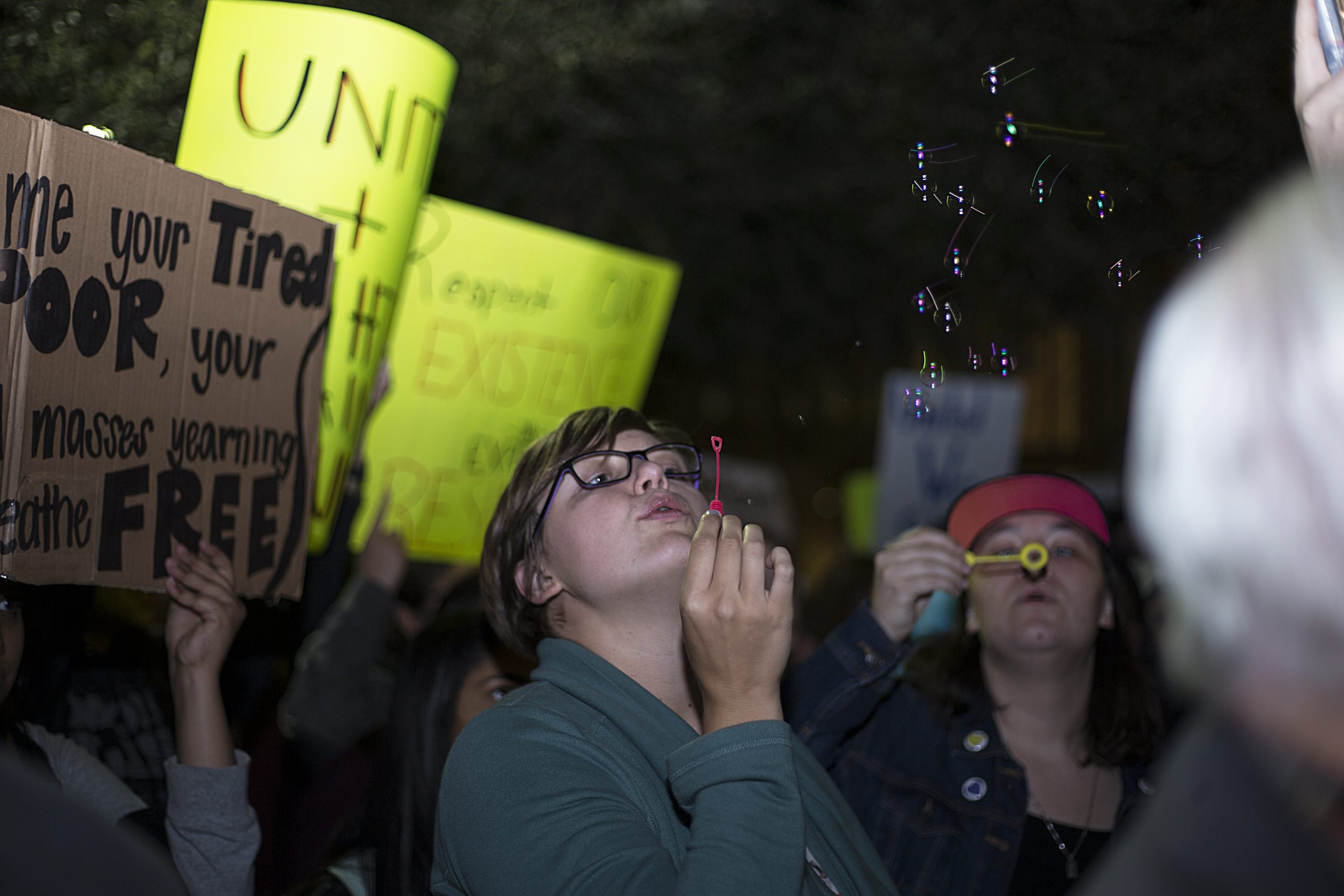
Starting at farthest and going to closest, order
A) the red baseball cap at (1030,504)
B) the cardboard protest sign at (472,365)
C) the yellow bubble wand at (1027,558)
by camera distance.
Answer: the cardboard protest sign at (472,365), the red baseball cap at (1030,504), the yellow bubble wand at (1027,558)

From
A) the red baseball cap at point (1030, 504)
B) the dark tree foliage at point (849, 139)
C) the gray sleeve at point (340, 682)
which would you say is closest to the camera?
the red baseball cap at point (1030, 504)

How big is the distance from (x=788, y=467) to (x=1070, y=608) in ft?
42.5

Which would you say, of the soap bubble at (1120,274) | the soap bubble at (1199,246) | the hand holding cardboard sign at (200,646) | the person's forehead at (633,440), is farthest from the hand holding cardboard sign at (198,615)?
the soap bubble at (1199,246)

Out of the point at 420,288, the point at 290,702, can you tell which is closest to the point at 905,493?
the point at 420,288

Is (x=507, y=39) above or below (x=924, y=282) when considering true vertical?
above

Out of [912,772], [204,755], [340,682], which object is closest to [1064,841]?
[912,772]

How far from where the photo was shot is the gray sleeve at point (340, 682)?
2.72 metres

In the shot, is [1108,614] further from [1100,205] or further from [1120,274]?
[1100,205]

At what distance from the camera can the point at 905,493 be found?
4355mm

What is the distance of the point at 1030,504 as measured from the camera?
244cm

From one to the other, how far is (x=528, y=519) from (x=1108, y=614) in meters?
1.37

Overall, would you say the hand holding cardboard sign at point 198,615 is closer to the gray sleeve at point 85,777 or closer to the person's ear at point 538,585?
the gray sleeve at point 85,777

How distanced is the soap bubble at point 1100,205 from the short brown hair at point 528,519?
95 centimetres

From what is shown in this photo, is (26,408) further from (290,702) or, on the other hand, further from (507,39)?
(507,39)
